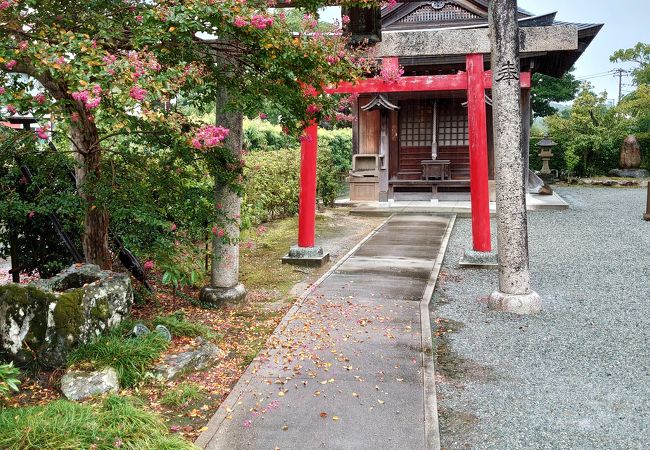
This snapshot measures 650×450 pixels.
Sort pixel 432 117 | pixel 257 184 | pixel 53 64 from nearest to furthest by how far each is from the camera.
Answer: pixel 53 64 → pixel 257 184 → pixel 432 117

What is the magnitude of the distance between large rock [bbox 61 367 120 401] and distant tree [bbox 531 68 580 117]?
104 feet

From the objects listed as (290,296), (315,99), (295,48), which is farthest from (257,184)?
(295,48)

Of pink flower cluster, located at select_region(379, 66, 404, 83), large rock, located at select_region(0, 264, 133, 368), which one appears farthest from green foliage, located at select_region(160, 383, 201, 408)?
pink flower cluster, located at select_region(379, 66, 404, 83)

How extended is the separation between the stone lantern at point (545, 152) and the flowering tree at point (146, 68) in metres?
20.7

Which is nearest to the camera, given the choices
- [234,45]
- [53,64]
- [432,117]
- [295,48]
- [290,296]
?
[53,64]

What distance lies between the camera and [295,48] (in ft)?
15.6

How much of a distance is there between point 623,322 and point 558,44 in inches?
177

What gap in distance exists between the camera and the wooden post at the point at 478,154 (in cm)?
855

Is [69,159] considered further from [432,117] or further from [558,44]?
[432,117]

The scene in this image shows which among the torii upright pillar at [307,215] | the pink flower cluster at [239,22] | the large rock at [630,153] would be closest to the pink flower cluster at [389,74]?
the torii upright pillar at [307,215]

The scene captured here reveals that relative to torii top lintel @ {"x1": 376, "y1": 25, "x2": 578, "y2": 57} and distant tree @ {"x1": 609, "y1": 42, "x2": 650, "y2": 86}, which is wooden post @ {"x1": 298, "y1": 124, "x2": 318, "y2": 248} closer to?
torii top lintel @ {"x1": 376, "y1": 25, "x2": 578, "y2": 57}

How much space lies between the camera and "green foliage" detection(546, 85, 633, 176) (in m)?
25.4

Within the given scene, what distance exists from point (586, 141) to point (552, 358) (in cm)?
2310

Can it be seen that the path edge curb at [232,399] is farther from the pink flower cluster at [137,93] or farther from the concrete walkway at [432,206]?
the concrete walkway at [432,206]
